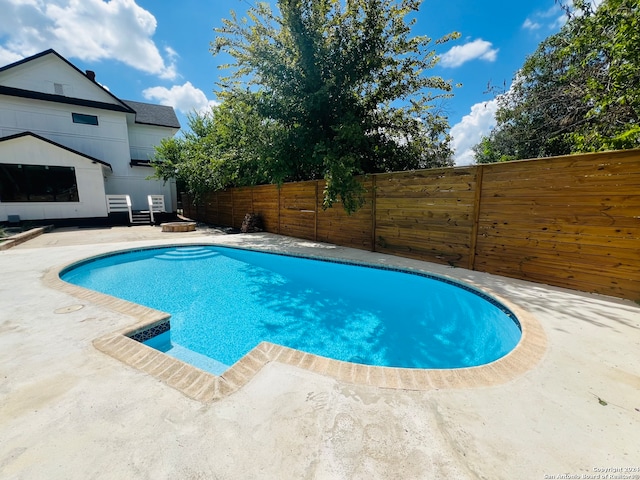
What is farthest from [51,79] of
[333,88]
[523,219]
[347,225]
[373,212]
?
[523,219]

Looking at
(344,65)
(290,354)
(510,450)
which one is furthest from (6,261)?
(344,65)

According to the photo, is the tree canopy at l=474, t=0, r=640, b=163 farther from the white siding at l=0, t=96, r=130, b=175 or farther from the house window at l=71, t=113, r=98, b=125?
the house window at l=71, t=113, r=98, b=125

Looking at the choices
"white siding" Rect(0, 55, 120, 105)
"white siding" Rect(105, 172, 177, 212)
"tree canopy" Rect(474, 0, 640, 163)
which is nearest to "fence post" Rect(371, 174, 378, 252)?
"tree canopy" Rect(474, 0, 640, 163)

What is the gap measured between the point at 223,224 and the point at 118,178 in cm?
826

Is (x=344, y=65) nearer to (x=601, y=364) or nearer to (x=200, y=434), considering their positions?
(x=601, y=364)

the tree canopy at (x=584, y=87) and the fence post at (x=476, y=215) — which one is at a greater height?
the tree canopy at (x=584, y=87)

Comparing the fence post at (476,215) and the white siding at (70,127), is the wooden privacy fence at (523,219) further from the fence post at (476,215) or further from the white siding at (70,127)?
the white siding at (70,127)

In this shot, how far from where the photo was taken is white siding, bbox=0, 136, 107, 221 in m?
12.3

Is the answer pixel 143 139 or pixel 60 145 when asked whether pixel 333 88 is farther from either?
pixel 143 139

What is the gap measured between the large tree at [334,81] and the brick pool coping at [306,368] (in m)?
5.38

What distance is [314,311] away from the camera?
477 centimetres

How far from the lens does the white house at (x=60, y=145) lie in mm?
12586

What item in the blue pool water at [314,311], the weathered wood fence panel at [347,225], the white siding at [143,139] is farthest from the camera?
the white siding at [143,139]

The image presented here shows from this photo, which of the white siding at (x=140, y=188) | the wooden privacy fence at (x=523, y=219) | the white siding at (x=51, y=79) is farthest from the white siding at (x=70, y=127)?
the wooden privacy fence at (x=523, y=219)
